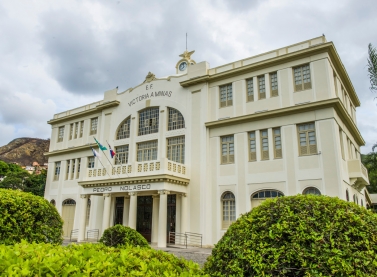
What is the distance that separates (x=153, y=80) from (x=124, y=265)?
2028 cm

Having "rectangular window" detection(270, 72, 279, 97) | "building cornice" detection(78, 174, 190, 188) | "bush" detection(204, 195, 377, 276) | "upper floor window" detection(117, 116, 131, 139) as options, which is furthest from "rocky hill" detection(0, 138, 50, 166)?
"bush" detection(204, 195, 377, 276)

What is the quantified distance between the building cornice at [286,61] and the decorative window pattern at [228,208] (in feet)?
23.8

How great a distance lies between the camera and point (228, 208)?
18.3 meters

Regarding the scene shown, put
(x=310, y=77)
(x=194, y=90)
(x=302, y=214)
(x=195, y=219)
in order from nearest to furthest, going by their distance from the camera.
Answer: (x=302, y=214), (x=310, y=77), (x=195, y=219), (x=194, y=90)

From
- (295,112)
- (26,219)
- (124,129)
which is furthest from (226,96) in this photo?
(26,219)

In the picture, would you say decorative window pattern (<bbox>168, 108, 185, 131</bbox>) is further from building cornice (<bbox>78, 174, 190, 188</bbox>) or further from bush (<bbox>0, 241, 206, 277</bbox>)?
bush (<bbox>0, 241, 206, 277</bbox>)

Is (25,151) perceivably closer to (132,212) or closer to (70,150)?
(70,150)

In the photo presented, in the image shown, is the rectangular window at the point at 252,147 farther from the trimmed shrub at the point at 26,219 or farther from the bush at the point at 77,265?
the bush at the point at 77,265

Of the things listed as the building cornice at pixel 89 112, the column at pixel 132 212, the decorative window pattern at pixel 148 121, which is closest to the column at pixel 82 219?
the column at pixel 132 212

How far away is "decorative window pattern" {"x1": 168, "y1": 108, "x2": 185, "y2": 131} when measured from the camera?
21.2 metres

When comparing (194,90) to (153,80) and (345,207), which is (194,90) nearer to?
(153,80)

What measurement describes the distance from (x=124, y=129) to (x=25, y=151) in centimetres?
7080

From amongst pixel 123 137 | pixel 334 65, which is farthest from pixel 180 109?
pixel 334 65

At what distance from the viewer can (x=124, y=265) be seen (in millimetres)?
3555
